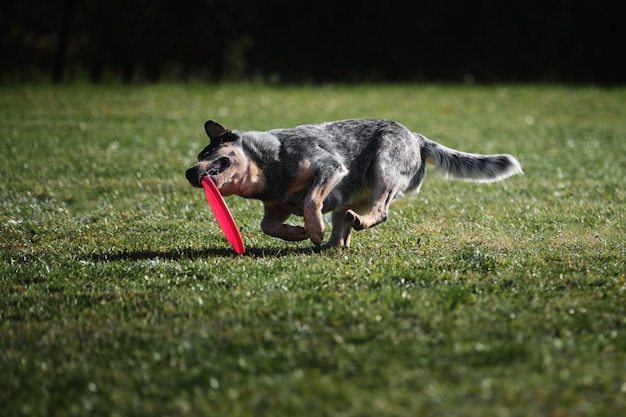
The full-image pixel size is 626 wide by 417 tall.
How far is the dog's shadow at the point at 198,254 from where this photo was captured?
6340 millimetres

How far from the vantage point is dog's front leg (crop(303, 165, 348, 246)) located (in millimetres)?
6242

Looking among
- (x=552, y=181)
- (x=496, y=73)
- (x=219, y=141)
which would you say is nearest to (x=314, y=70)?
(x=496, y=73)

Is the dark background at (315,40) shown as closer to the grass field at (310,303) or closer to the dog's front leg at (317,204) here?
the grass field at (310,303)

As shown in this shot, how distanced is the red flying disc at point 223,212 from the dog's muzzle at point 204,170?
5cm

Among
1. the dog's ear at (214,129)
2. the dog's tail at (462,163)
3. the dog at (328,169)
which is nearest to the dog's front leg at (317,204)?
the dog at (328,169)

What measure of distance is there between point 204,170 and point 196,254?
72cm

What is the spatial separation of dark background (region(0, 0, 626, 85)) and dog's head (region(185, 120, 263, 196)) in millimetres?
17397

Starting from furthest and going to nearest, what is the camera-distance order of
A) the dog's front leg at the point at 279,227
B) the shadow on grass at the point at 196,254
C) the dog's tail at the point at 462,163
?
the dog's tail at the point at 462,163 < the dog's front leg at the point at 279,227 < the shadow on grass at the point at 196,254

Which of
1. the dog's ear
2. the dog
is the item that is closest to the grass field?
the dog

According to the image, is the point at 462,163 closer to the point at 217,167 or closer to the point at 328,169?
the point at 328,169

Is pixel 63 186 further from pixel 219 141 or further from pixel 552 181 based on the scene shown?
pixel 552 181

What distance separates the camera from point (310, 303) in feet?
16.4

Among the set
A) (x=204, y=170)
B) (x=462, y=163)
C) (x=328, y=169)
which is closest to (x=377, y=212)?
(x=328, y=169)

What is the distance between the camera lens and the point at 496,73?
2484cm
